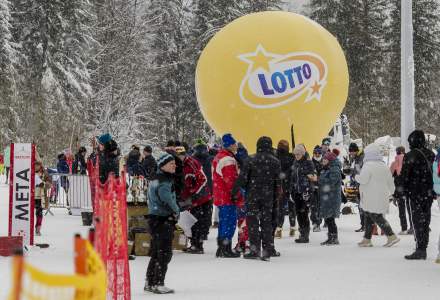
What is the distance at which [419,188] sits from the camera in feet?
31.1

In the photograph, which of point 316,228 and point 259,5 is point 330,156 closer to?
point 316,228

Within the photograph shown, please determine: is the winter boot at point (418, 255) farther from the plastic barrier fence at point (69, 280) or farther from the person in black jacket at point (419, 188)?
the plastic barrier fence at point (69, 280)

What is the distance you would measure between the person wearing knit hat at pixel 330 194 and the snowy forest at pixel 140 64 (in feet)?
62.9

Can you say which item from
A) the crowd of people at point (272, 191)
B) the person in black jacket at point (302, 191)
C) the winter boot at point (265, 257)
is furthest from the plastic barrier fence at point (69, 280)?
the person in black jacket at point (302, 191)

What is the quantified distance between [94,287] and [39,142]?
35.7 m

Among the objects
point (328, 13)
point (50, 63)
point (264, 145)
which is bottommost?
point (264, 145)

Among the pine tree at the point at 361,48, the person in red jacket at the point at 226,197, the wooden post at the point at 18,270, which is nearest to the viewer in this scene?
the wooden post at the point at 18,270

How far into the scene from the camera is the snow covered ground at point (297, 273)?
7410 mm

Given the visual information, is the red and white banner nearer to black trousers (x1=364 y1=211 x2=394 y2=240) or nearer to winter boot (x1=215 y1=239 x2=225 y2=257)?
winter boot (x1=215 y1=239 x2=225 y2=257)

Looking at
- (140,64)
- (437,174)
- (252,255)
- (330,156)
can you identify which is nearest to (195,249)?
(252,255)

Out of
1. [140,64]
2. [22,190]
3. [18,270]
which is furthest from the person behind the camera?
[140,64]

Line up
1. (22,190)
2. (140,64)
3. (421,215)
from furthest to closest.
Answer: (140,64) < (22,190) < (421,215)

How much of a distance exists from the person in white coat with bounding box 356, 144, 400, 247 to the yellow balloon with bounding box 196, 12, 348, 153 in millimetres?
3580

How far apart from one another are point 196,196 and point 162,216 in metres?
3.34
